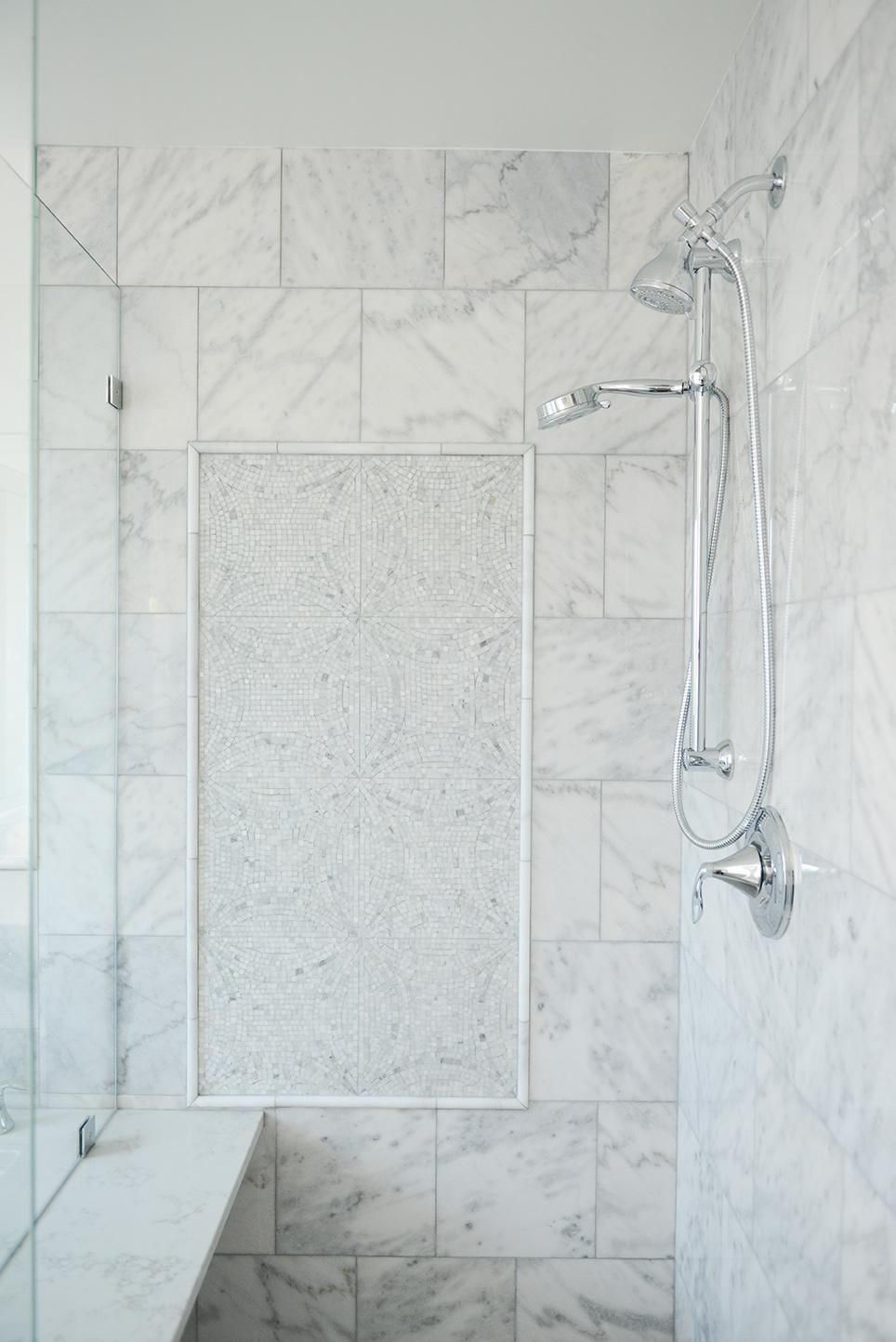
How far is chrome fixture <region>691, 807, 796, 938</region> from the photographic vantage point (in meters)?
1.52

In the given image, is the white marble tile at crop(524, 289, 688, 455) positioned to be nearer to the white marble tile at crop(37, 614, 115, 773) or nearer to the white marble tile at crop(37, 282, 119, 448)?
the white marble tile at crop(37, 282, 119, 448)

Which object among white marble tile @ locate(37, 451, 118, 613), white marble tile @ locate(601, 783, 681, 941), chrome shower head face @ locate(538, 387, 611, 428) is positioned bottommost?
white marble tile @ locate(601, 783, 681, 941)

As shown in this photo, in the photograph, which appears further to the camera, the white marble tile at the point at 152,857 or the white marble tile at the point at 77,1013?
the white marble tile at the point at 152,857

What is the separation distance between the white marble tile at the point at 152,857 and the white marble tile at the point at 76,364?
737mm

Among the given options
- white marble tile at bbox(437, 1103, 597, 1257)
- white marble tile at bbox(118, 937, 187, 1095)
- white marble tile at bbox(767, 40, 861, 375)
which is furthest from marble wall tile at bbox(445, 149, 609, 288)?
white marble tile at bbox(437, 1103, 597, 1257)

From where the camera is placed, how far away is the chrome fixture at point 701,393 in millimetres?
1581

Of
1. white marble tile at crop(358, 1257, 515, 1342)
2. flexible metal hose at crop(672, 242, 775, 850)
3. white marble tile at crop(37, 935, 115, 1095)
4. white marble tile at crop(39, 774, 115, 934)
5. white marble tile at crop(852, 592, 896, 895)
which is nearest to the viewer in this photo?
white marble tile at crop(852, 592, 896, 895)

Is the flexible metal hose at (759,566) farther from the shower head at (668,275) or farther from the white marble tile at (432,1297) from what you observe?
the white marble tile at (432,1297)

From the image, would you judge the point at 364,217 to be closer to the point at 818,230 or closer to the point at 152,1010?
the point at 818,230

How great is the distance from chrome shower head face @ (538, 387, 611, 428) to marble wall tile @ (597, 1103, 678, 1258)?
1.44m

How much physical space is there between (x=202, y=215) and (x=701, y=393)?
1.16 metres

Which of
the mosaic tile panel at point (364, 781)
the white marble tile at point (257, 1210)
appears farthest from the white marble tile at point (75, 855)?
the white marble tile at point (257, 1210)

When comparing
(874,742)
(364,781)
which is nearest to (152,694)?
(364,781)

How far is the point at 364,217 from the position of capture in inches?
87.0
